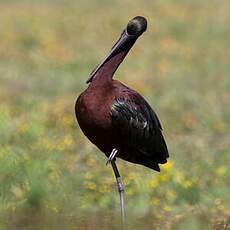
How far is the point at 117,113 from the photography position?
6398 mm

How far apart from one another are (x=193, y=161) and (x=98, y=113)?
179 inches

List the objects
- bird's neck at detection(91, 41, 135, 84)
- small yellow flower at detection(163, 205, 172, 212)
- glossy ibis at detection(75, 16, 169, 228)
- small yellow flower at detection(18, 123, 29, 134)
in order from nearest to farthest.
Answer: glossy ibis at detection(75, 16, 169, 228) → bird's neck at detection(91, 41, 135, 84) → small yellow flower at detection(163, 205, 172, 212) → small yellow flower at detection(18, 123, 29, 134)

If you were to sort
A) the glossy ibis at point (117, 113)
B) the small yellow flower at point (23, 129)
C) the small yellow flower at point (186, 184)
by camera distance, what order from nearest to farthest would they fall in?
the glossy ibis at point (117, 113)
the small yellow flower at point (186, 184)
the small yellow flower at point (23, 129)

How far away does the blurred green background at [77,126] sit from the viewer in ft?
26.9

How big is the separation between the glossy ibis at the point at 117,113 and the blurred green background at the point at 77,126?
3.44 feet

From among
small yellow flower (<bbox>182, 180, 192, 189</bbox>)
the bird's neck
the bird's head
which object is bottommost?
small yellow flower (<bbox>182, 180, 192, 189</bbox>)

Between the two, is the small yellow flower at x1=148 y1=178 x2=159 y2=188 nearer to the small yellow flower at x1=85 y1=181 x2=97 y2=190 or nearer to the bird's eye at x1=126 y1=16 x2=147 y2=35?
the small yellow flower at x1=85 y1=181 x2=97 y2=190

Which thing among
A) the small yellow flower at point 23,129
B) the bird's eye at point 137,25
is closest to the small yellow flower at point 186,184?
the small yellow flower at point 23,129

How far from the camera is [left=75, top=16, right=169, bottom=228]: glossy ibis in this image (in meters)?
6.36

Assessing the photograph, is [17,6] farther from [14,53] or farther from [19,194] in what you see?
[19,194]

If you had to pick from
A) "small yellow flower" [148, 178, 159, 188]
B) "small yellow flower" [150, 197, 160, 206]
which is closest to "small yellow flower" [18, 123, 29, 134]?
"small yellow flower" [148, 178, 159, 188]

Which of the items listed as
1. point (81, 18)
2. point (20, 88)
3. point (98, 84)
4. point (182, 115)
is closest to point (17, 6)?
point (81, 18)

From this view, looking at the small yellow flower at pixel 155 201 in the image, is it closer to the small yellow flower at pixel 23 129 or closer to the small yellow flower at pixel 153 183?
the small yellow flower at pixel 153 183

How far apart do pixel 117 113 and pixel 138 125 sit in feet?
1.05
